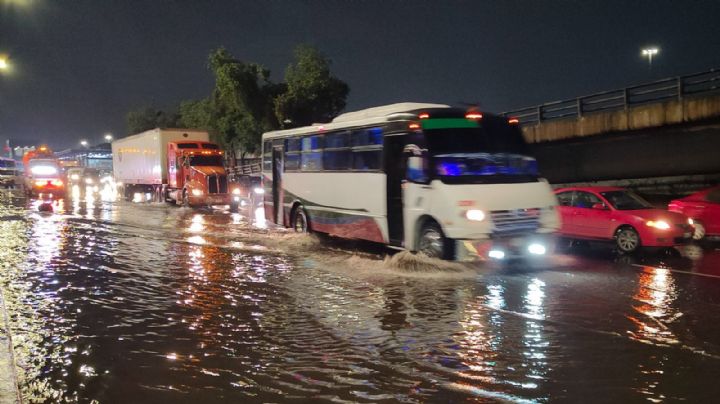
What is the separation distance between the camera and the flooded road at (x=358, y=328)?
5242 millimetres

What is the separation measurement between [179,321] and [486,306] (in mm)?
3986

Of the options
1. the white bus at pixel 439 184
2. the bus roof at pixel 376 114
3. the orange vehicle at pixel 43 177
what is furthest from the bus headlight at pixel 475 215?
the orange vehicle at pixel 43 177

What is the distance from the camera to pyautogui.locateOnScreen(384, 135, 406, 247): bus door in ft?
38.5

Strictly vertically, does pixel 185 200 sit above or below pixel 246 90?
below

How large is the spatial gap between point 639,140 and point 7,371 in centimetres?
1975

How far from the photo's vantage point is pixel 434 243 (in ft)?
36.0

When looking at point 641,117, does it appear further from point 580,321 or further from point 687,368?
point 687,368

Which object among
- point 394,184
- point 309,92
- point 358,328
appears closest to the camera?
point 358,328

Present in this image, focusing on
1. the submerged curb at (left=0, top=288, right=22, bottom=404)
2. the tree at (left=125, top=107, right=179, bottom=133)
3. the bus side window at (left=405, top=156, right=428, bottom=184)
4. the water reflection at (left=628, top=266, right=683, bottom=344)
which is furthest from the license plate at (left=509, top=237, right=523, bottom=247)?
the tree at (left=125, top=107, right=179, bottom=133)

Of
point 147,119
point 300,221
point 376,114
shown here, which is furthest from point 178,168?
point 147,119

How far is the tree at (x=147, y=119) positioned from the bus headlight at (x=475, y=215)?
64.0 metres

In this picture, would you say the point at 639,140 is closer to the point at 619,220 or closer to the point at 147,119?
the point at 619,220

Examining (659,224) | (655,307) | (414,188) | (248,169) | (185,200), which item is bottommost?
(655,307)

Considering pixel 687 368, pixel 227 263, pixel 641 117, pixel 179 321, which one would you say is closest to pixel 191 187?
pixel 227 263
